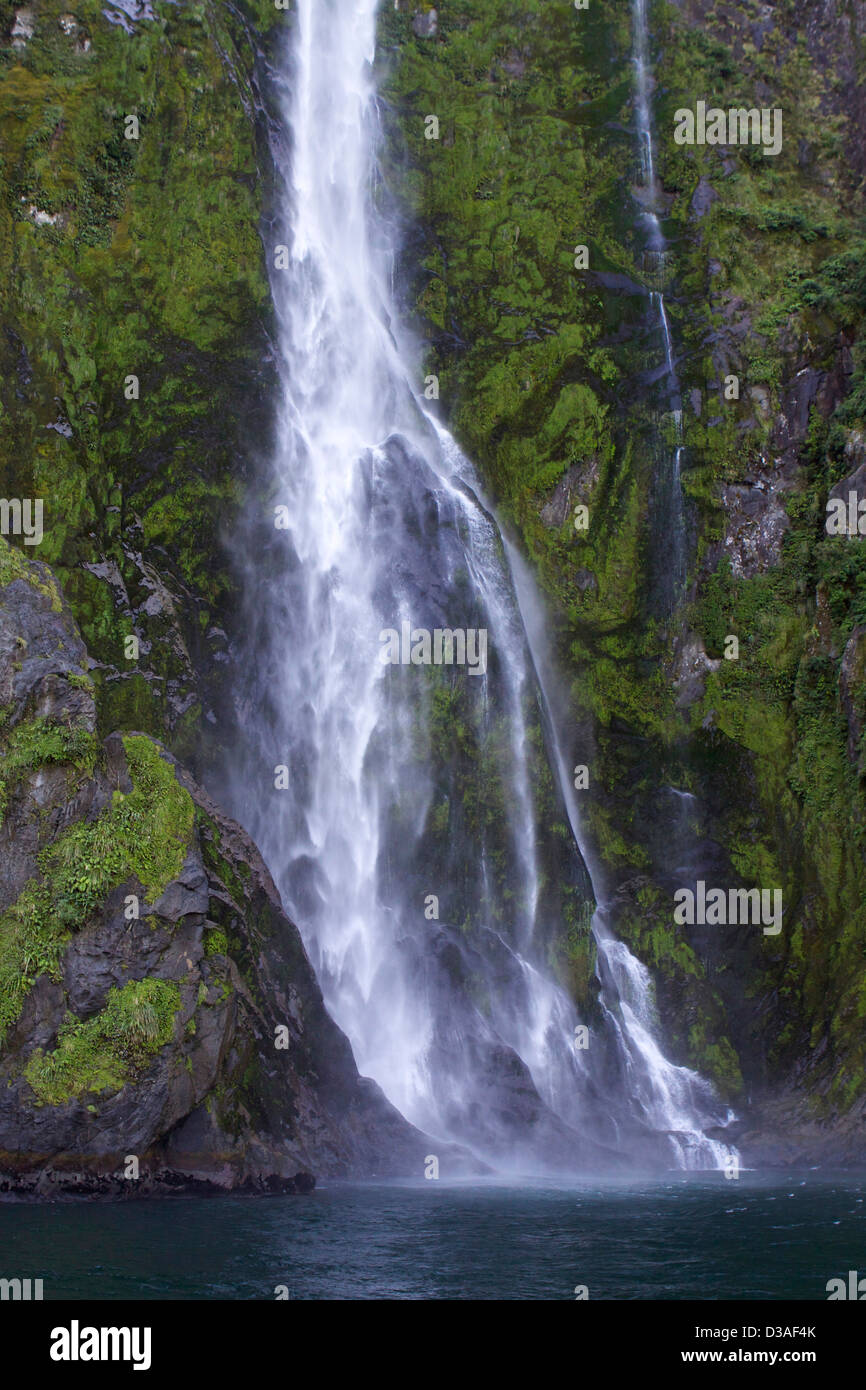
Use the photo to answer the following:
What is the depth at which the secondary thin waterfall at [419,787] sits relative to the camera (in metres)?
19.5

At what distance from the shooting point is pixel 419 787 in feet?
69.7

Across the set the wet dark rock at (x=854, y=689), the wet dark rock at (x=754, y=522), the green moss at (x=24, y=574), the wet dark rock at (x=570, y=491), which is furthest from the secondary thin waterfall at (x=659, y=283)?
the green moss at (x=24, y=574)

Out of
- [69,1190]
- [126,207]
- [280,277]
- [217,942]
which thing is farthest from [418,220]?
[69,1190]

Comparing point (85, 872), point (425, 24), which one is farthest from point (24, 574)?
point (425, 24)

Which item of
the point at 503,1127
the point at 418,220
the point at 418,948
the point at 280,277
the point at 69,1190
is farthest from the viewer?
the point at 418,220

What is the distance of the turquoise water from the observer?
390 inches

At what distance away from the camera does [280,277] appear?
23797 millimetres

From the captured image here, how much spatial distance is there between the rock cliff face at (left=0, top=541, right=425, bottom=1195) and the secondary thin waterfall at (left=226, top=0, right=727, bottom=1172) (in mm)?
3300

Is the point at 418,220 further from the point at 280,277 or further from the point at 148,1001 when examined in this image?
the point at 148,1001

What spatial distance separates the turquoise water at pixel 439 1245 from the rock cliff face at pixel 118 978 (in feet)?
2.24

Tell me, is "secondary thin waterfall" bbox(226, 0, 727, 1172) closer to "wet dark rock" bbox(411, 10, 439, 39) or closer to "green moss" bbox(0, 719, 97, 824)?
"green moss" bbox(0, 719, 97, 824)

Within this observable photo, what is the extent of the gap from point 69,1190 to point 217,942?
3.52 meters

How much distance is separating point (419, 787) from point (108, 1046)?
343 inches

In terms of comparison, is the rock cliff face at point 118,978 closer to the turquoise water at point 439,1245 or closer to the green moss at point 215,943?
the green moss at point 215,943
